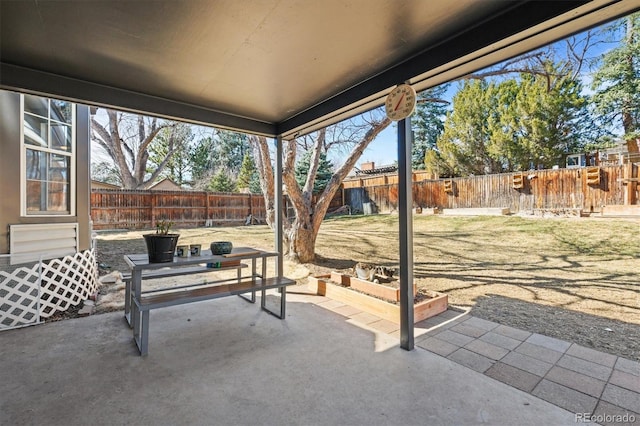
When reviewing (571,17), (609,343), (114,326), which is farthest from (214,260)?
(609,343)

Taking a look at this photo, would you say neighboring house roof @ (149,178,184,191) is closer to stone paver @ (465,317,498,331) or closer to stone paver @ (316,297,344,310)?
stone paver @ (316,297,344,310)

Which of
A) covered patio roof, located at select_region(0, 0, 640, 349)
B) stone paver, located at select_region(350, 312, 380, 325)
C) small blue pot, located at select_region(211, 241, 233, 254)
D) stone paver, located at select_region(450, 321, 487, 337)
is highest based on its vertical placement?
covered patio roof, located at select_region(0, 0, 640, 349)

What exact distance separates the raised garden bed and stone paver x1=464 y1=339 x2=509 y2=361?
58 centimetres

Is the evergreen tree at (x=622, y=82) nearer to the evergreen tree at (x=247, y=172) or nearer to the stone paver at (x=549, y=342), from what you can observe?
the stone paver at (x=549, y=342)

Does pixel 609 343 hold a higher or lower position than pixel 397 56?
lower

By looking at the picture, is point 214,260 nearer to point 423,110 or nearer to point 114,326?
point 114,326

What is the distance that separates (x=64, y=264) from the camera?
337cm

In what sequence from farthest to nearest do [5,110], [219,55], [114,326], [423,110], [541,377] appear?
[423,110] < [5,110] < [114,326] < [219,55] < [541,377]

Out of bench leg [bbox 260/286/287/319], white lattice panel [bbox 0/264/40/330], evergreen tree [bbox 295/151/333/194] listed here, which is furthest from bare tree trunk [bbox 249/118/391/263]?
evergreen tree [bbox 295/151/333/194]

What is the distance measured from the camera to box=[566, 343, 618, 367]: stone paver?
220cm

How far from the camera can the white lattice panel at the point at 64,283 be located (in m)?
3.17

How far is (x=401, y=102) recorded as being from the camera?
7.51ft

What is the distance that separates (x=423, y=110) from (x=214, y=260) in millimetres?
18865

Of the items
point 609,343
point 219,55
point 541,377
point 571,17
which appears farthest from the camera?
point 609,343
